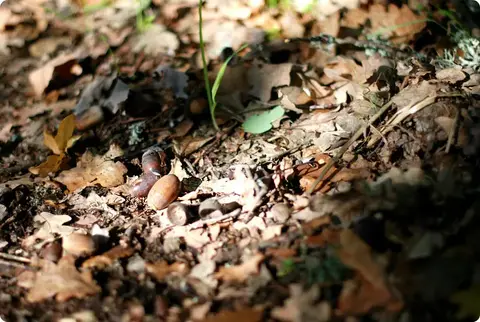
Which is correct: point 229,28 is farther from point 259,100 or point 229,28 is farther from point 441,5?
point 441,5

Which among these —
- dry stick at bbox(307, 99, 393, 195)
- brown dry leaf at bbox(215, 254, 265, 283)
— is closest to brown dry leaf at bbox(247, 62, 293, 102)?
dry stick at bbox(307, 99, 393, 195)

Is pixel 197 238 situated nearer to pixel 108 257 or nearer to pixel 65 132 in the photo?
pixel 108 257

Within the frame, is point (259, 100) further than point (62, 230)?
Yes

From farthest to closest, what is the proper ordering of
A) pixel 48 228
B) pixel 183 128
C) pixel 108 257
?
pixel 183 128 → pixel 48 228 → pixel 108 257

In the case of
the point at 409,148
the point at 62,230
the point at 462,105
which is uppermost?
the point at 462,105

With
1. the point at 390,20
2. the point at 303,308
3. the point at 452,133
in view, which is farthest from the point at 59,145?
the point at 390,20

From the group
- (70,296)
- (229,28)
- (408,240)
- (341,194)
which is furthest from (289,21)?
(70,296)

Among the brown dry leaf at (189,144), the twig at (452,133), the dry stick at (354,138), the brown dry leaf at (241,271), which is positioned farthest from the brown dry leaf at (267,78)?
the brown dry leaf at (241,271)

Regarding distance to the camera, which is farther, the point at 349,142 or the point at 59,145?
the point at 59,145
